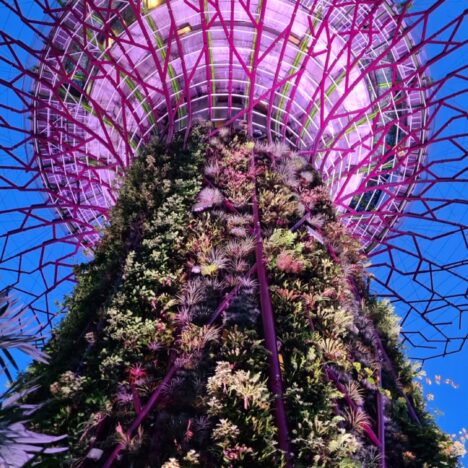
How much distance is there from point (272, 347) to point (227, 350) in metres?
0.57

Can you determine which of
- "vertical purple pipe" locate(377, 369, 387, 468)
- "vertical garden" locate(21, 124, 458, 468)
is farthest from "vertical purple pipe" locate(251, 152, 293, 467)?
"vertical purple pipe" locate(377, 369, 387, 468)

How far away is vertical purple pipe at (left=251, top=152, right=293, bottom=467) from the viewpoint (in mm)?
4977

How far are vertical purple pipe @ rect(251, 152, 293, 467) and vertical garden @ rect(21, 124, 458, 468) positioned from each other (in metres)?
0.02

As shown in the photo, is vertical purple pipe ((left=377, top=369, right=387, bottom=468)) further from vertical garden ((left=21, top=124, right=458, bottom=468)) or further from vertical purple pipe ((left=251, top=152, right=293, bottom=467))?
vertical purple pipe ((left=251, top=152, right=293, bottom=467))

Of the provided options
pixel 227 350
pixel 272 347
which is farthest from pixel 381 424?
pixel 227 350

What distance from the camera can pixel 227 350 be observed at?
19.1 ft

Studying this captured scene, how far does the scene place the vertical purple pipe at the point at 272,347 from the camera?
196 inches

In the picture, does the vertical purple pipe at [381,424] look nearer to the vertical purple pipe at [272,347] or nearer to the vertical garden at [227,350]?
the vertical garden at [227,350]

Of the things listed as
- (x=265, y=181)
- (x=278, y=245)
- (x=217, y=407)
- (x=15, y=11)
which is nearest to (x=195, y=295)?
(x=278, y=245)

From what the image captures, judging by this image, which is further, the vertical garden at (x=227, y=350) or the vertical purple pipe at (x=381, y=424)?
the vertical purple pipe at (x=381, y=424)

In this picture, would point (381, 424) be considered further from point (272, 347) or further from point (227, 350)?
point (227, 350)

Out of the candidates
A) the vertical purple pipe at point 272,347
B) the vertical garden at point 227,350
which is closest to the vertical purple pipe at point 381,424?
the vertical garden at point 227,350

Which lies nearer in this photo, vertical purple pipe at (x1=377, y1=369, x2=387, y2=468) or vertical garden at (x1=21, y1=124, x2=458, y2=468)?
vertical garden at (x1=21, y1=124, x2=458, y2=468)

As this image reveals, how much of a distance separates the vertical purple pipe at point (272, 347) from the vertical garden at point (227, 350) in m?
0.02
